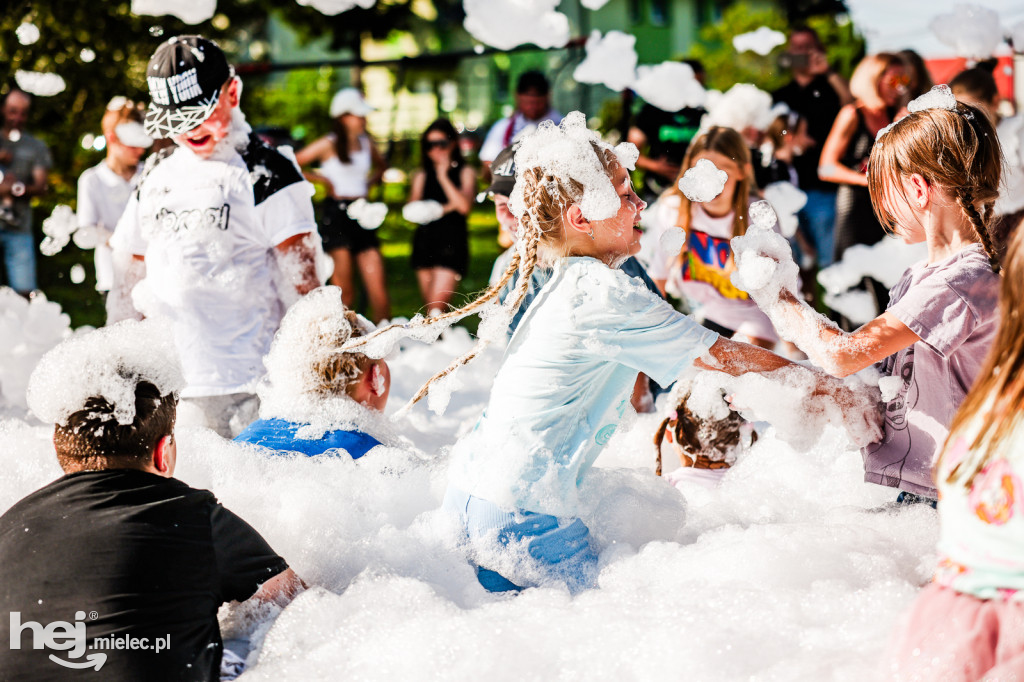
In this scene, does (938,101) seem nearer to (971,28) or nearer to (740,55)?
(971,28)

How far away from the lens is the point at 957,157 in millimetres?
2248

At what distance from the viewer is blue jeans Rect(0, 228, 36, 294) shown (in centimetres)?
621

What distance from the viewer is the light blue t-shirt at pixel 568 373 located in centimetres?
215

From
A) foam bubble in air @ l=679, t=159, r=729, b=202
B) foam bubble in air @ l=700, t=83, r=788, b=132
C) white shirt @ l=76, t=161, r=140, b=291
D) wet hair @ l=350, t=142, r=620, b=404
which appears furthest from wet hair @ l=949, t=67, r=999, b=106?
white shirt @ l=76, t=161, r=140, b=291

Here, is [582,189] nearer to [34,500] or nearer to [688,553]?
[688,553]

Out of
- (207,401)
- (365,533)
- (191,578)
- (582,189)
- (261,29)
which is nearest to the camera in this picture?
(191,578)

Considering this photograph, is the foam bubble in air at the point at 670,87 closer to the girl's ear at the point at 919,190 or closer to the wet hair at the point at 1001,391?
the girl's ear at the point at 919,190

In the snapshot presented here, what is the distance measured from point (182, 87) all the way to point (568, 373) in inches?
72.6

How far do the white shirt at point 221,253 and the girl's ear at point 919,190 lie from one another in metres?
1.90

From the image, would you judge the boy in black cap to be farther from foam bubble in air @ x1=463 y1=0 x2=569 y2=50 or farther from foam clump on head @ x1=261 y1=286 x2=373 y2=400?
foam bubble in air @ x1=463 y1=0 x2=569 y2=50

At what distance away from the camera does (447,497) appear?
93.2 inches

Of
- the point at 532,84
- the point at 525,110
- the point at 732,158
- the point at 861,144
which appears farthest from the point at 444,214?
the point at 861,144

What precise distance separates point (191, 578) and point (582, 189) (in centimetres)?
117

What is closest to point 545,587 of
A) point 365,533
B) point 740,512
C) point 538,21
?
point 365,533
